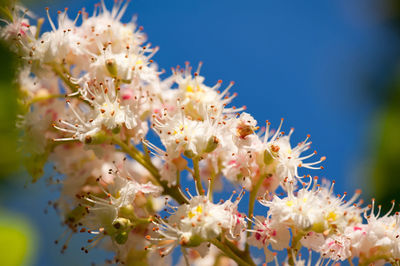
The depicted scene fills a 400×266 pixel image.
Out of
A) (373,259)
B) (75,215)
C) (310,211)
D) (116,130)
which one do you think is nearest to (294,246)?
(310,211)

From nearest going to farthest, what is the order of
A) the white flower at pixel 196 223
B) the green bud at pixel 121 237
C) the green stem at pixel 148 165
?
the white flower at pixel 196 223, the green bud at pixel 121 237, the green stem at pixel 148 165

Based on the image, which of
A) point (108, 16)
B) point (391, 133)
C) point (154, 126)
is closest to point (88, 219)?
point (154, 126)

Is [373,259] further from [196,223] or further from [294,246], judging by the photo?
[196,223]

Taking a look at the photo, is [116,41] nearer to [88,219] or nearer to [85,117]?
[85,117]

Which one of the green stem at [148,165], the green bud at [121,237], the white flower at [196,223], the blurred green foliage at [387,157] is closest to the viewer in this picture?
the white flower at [196,223]

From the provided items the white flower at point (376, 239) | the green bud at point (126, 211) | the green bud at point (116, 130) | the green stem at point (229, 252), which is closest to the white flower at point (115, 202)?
the green bud at point (126, 211)

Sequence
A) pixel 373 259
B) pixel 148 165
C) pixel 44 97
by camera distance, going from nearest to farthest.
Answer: pixel 373 259, pixel 148 165, pixel 44 97

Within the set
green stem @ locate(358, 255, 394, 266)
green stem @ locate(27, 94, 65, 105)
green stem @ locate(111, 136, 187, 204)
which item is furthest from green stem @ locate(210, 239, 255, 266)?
green stem @ locate(27, 94, 65, 105)

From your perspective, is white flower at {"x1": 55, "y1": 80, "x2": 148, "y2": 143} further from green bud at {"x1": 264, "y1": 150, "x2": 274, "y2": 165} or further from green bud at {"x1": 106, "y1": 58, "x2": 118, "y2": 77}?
green bud at {"x1": 264, "y1": 150, "x2": 274, "y2": 165}

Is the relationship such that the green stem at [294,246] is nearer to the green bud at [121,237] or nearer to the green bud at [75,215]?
the green bud at [121,237]
